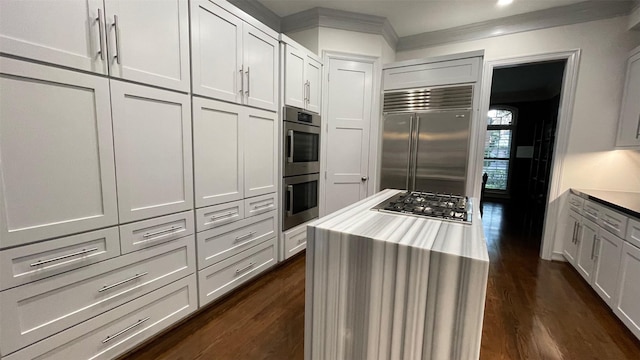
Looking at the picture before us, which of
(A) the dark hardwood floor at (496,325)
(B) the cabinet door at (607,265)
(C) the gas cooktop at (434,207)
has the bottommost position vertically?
(A) the dark hardwood floor at (496,325)

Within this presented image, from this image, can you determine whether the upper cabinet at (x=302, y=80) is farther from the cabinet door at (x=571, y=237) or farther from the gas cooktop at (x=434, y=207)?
the cabinet door at (x=571, y=237)

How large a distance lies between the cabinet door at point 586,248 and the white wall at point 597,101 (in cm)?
57

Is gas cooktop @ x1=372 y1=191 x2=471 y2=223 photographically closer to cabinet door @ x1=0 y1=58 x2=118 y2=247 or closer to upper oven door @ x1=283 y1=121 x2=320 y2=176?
upper oven door @ x1=283 y1=121 x2=320 y2=176

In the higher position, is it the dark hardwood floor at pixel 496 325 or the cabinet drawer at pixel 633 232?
the cabinet drawer at pixel 633 232

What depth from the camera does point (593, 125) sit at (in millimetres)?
2756

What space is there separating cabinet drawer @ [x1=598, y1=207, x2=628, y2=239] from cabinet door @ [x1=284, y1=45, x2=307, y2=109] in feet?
9.21

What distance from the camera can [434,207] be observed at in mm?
1626

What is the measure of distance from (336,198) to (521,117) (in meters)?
6.45

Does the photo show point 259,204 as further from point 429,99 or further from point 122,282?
point 429,99

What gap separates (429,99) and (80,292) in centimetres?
349

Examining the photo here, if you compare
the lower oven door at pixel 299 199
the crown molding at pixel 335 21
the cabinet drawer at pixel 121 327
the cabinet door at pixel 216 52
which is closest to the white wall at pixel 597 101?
the crown molding at pixel 335 21

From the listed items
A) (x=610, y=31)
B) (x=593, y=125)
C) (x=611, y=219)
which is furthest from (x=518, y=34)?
(x=611, y=219)

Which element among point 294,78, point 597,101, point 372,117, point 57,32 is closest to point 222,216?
point 57,32

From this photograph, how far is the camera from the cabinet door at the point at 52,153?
41.0 inches
